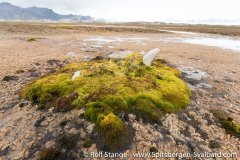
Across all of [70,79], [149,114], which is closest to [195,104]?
[149,114]

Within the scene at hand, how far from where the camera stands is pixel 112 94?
8641mm

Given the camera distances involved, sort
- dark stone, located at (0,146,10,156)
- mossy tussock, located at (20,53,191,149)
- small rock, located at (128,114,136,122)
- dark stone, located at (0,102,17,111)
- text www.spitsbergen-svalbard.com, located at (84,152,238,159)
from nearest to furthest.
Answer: text www.spitsbergen-svalbard.com, located at (84,152,238,159), dark stone, located at (0,146,10,156), small rock, located at (128,114,136,122), mossy tussock, located at (20,53,191,149), dark stone, located at (0,102,17,111)

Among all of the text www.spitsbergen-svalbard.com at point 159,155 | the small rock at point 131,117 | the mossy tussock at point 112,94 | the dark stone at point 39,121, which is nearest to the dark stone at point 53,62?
the mossy tussock at point 112,94

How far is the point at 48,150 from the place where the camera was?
612 centimetres

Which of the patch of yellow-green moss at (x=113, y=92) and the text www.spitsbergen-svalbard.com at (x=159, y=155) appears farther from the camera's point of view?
the patch of yellow-green moss at (x=113, y=92)

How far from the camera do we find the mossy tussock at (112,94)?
7762 millimetres

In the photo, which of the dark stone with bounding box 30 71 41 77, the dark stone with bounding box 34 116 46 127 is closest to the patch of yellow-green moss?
the dark stone with bounding box 34 116 46 127

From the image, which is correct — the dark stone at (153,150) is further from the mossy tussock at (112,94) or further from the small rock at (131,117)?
the small rock at (131,117)

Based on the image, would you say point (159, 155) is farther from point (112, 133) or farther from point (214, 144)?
point (214, 144)

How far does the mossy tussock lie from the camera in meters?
7.76

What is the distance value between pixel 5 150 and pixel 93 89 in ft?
13.0

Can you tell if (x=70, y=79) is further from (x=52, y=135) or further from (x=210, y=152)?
(x=210, y=152)

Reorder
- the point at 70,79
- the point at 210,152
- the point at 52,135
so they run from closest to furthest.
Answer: the point at 210,152, the point at 52,135, the point at 70,79

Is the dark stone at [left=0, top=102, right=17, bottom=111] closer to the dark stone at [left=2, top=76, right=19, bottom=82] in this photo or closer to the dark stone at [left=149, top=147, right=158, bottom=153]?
the dark stone at [left=2, top=76, right=19, bottom=82]
